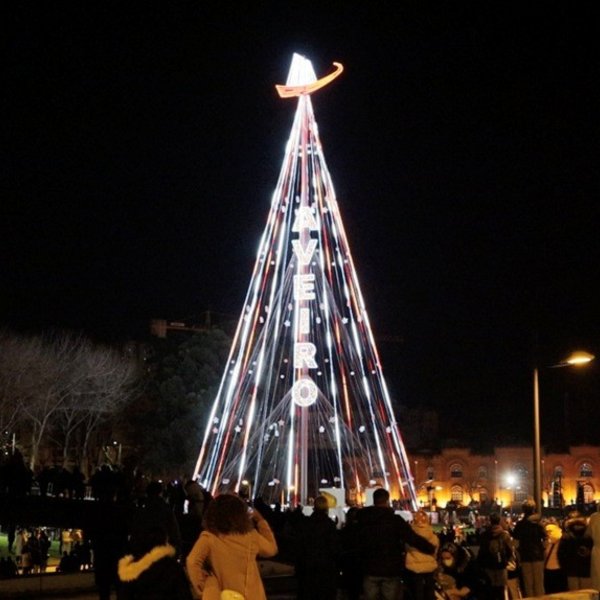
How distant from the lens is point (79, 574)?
15953mm

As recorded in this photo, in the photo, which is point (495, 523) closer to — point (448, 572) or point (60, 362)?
point (448, 572)

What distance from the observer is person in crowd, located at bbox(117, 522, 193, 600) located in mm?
7316

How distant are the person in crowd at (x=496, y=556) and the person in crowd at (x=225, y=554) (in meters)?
6.79

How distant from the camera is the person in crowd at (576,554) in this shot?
1227cm

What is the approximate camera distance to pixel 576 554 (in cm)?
1234

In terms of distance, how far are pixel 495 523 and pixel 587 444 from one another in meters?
77.1

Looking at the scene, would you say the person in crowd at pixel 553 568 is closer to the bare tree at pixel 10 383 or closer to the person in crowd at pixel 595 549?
the person in crowd at pixel 595 549

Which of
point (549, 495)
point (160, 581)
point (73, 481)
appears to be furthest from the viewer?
point (549, 495)

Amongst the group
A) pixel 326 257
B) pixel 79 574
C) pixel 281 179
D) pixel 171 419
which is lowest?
pixel 79 574

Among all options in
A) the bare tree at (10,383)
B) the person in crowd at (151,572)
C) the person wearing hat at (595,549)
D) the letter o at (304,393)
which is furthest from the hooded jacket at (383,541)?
the bare tree at (10,383)

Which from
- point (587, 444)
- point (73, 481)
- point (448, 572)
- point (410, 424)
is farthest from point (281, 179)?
point (587, 444)

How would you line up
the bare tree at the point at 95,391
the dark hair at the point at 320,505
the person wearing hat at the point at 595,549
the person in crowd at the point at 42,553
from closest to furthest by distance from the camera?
the dark hair at the point at 320,505 < the person wearing hat at the point at 595,549 < the person in crowd at the point at 42,553 < the bare tree at the point at 95,391

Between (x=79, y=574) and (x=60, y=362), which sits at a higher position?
(x=60, y=362)

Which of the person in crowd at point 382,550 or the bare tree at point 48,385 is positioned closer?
the person in crowd at point 382,550
